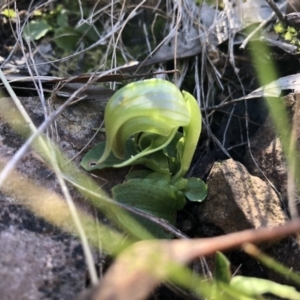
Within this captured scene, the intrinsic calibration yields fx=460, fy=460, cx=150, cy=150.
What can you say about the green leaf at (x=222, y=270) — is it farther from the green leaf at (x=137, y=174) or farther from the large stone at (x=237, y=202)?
the green leaf at (x=137, y=174)

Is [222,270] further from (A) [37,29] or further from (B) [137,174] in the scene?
(A) [37,29]

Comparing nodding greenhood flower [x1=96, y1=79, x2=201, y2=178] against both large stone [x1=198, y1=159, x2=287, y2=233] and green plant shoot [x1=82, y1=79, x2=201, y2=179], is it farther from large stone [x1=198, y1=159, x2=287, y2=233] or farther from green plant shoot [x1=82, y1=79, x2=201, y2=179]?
large stone [x1=198, y1=159, x2=287, y2=233]

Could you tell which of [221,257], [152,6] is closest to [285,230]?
[221,257]

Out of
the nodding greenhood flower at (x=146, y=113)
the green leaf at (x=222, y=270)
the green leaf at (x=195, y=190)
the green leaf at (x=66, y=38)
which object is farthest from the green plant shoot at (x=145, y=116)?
the green leaf at (x=66, y=38)

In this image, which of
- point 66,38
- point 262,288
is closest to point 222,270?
point 262,288

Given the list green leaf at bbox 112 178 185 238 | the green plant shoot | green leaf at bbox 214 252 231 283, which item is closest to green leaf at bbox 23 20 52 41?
the green plant shoot

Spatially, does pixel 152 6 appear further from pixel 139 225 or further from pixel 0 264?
pixel 0 264
